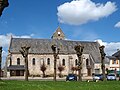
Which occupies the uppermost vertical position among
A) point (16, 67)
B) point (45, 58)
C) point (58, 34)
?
point (58, 34)

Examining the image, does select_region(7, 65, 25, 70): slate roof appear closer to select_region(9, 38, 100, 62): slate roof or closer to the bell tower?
select_region(9, 38, 100, 62): slate roof

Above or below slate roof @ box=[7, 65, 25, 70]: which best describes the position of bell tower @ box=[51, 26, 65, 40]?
above

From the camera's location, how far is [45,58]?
3538 inches

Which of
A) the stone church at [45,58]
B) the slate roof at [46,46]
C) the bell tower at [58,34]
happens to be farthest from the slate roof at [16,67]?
the bell tower at [58,34]

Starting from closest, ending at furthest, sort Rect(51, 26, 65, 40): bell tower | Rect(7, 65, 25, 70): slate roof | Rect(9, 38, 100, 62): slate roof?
Rect(7, 65, 25, 70): slate roof, Rect(9, 38, 100, 62): slate roof, Rect(51, 26, 65, 40): bell tower

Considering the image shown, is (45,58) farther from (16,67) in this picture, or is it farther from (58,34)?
(58,34)

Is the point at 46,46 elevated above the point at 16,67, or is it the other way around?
the point at 46,46

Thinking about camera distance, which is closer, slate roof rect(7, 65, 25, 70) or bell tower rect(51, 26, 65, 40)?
slate roof rect(7, 65, 25, 70)

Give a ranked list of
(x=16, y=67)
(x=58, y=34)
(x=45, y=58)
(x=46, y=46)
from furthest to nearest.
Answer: (x=58, y=34) < (x=46, y=46) < (x=45, y=58) < (x=16, y=67)

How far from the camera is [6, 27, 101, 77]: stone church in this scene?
8681cm

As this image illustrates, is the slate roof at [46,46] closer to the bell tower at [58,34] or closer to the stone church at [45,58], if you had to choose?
the stone church at [45,58]

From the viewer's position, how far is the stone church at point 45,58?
86.8 metres

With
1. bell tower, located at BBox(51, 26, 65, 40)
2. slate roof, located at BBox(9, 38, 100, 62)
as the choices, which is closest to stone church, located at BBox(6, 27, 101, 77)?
slate roof, located at BBox(9, 38, 100, 62)

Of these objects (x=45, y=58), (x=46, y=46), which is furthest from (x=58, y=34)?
(x=45, y=58)
